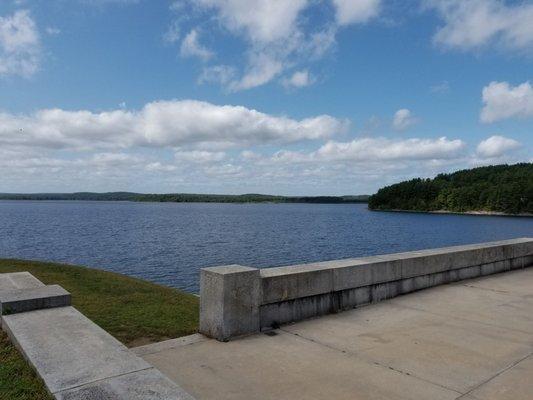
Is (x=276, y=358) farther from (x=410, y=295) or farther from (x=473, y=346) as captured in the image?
(x=410, y=295)

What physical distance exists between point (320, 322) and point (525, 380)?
2.80 meters

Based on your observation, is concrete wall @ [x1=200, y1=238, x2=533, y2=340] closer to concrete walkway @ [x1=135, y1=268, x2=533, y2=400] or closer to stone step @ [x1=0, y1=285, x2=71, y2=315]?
concrete walkway @ [x1=135, y1=268, x2=533, y2=400]

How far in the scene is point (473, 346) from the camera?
19.0ft

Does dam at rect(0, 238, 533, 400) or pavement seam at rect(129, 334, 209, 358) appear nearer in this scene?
dam at rect(0, 238, 533, 400)

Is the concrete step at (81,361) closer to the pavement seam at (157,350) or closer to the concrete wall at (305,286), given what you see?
the pavement seam at (157,350)

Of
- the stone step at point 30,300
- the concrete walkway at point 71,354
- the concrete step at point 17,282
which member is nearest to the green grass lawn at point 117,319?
the concrete walkway at point 71,354

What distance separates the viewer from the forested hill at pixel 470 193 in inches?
5817

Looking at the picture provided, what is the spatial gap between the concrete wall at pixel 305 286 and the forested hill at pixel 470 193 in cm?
15724

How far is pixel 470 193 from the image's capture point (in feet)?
530

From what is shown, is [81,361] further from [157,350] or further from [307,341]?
[307,341]

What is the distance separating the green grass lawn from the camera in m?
4.29

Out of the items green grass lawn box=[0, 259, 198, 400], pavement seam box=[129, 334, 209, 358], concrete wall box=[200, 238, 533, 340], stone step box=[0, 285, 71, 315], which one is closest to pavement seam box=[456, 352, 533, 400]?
concrete wall box=[200, 238, 533, 340]

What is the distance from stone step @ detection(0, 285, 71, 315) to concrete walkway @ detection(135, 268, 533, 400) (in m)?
1.64

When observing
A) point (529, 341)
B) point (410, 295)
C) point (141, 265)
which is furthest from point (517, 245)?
point (141, 265)
